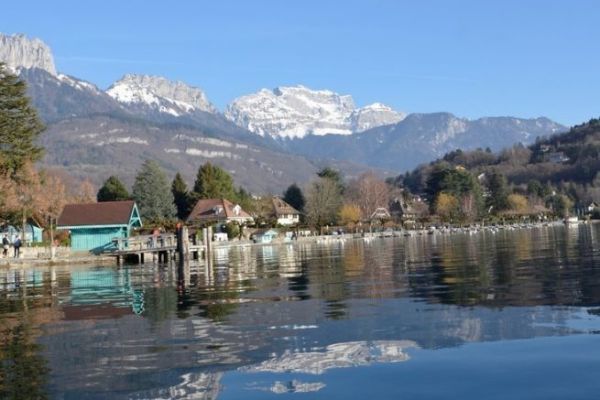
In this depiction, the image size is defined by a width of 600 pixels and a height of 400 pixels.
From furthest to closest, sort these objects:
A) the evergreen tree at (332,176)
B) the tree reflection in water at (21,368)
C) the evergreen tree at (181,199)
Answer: the evergreen tree at (332,176)
the evergreen tree at (181,199)
the tree reflection in water at (21,368)

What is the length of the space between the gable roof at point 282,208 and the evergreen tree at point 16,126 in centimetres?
8767

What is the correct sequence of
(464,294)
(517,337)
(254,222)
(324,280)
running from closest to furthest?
(517,337) → (464,294) → (324,280) → (254,222)

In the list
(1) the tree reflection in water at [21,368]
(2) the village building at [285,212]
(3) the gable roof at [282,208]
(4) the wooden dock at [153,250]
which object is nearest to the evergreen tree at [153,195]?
(2) the village building at [285,212]

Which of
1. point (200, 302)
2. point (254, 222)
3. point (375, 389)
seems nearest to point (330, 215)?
point (254, 222)

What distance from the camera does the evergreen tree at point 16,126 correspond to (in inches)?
2429

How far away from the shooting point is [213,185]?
12950cm

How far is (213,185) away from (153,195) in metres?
16.2

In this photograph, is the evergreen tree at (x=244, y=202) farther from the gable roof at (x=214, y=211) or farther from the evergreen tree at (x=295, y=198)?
the evergreen tree at (x=295, y=198)

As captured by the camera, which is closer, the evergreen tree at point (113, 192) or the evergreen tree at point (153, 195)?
the evergreen tree at point (153, 195)

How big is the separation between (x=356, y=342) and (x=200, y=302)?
9.61 m

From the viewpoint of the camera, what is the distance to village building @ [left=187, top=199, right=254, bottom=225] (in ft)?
381

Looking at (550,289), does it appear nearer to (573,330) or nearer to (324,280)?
(573,330)

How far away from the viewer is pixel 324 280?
31.6m

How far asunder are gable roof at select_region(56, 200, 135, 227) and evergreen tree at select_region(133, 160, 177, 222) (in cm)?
3923
